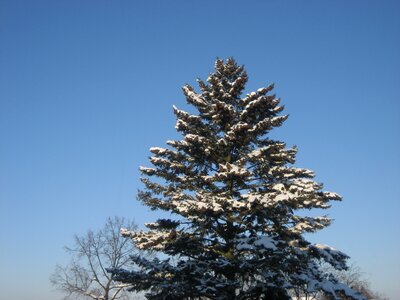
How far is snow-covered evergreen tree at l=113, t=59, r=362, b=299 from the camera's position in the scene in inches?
535

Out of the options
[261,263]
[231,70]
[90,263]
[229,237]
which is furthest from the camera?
[90,263]

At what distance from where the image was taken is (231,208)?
1458 centimetres

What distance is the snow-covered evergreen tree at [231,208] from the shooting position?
44.6ft

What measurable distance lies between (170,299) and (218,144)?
21.3 ft

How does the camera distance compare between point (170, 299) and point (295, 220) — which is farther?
point (295, 220)

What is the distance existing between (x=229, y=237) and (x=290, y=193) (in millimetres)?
3376

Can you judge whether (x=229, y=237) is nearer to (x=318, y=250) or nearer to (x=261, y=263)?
(x=261, y=263)

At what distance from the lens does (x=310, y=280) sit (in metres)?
13.4

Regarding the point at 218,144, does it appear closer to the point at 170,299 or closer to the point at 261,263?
the point at 261,263

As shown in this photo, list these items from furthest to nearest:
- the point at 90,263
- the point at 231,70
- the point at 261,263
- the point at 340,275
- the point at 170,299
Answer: the point at 340,275 → the point at 90,263 → the point at 231,70 → the point at 170,299 → the point at 261,263

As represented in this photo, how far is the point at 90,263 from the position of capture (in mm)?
37938

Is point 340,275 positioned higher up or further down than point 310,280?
higher up

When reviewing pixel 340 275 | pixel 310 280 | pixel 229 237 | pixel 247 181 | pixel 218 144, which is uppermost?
pixel 340 275

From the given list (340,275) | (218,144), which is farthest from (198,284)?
(340,275)
